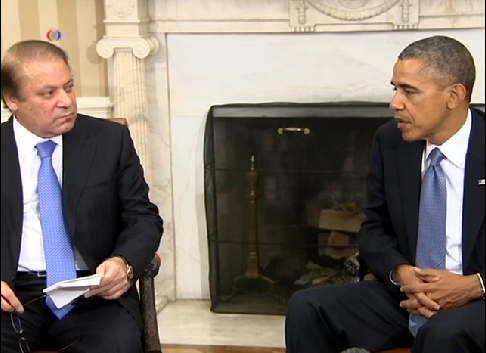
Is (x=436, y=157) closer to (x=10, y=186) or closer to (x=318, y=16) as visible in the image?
(x=10, y=186)

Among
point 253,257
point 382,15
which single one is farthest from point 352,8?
point 253,257

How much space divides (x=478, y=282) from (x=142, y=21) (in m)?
2.07

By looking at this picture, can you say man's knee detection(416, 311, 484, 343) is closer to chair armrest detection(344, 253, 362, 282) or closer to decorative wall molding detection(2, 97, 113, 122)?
chair armrest detection(344, 253, 362, 282)

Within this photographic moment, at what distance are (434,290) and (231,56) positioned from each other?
1.83 meters

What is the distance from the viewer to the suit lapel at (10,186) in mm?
1274

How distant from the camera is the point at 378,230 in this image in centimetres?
264

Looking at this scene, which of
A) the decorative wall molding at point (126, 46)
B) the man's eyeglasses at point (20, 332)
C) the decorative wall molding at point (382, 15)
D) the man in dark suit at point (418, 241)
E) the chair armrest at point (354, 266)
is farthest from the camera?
the decorative wall molding at point (126, 46)

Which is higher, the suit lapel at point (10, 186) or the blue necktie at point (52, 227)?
the suit lapel at point (10, 186)

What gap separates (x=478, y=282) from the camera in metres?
2.33

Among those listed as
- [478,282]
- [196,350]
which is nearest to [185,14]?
[196,350]

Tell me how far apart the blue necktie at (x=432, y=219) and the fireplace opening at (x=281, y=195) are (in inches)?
52.1

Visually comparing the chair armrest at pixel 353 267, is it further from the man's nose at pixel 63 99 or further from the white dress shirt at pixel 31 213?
the man's nose at pixel 63 99

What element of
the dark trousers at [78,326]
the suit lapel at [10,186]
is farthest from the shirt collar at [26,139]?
the suit lapel at [10,186]

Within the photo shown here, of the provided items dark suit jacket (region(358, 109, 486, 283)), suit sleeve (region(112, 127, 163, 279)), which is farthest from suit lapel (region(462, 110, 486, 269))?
suit sleeve (region(112, 127, 163, 279))
